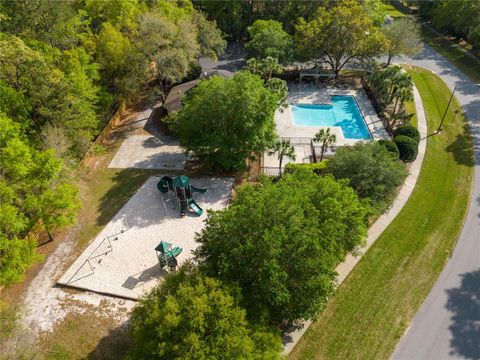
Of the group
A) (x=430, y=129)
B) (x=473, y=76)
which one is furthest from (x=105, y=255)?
(x=473, y=76)

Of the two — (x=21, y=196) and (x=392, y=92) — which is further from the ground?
(x=21, y=196)

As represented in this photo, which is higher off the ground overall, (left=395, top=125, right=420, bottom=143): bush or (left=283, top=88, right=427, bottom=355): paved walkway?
(left=395, top=125, right=420, bottom=143): bush

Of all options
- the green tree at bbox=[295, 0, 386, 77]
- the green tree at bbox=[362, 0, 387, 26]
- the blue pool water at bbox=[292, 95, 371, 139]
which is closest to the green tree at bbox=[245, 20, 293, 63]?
the green tree at bbox=[295, 0, 386, 77]

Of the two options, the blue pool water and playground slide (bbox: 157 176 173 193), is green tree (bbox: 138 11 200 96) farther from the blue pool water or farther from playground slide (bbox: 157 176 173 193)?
the blue pool water

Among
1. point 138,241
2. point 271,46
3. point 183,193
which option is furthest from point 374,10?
point 138,241

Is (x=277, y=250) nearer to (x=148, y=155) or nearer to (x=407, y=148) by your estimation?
(x=407, y=148)

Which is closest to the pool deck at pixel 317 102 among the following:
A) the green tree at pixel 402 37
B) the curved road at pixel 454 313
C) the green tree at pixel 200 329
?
the green tree at pixel 402 37
